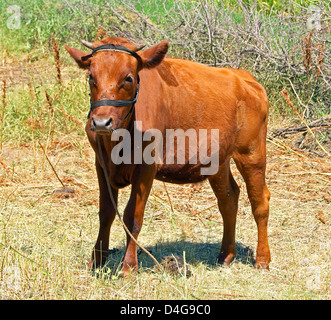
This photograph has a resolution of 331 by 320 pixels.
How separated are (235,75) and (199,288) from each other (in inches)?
88.1

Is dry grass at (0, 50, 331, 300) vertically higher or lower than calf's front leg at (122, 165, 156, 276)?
lower

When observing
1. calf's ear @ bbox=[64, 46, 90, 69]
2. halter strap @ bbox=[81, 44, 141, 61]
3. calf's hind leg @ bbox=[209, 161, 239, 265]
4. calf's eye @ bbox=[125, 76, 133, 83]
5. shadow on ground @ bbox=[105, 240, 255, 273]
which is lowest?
shadow on ground @ bbox=[105, 240, 255, 273]

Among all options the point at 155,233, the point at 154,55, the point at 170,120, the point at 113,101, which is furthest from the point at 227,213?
the point at 113,101

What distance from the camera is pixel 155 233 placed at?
648 centimetres

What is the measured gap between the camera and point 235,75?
19.7 ft

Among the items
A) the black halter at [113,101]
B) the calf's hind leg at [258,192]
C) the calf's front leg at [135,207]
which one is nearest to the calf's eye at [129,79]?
the black halter at [113,101]

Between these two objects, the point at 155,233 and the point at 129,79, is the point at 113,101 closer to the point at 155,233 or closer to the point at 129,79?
the point at 129,79

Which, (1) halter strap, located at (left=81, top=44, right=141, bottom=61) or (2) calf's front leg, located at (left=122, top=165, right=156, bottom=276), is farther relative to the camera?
(2) calf's front leg, located at (left=122, top=165, right=156, bottom=276)

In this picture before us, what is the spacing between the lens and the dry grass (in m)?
4.77

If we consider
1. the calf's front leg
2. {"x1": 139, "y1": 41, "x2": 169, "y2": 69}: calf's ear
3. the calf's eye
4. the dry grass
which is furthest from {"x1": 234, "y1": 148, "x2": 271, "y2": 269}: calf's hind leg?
the calf's eye

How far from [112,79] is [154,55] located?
0.45m

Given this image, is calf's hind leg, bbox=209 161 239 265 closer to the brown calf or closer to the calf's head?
the brown calf

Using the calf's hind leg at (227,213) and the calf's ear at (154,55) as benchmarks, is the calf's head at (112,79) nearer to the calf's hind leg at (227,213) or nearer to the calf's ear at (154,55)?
the calf's ear at (154,55)
